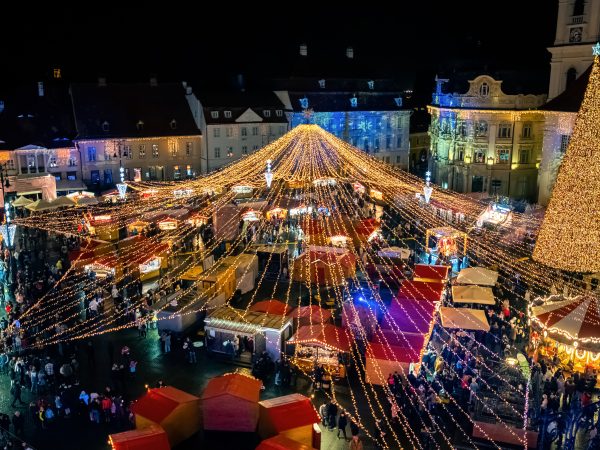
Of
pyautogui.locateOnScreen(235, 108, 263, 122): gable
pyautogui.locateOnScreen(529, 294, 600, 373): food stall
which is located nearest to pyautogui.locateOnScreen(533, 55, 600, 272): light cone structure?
pyautogui.locateOnScreen(529, 294, 600, 373): food stall

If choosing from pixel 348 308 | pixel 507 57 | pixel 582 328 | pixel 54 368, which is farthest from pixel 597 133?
pixel 507 57

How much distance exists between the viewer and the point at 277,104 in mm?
51000

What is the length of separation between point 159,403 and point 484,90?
35700mm

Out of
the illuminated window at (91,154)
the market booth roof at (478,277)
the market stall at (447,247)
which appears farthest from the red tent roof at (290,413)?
the illuminated window at (91,154)

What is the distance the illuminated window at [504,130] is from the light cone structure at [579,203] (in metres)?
25.2

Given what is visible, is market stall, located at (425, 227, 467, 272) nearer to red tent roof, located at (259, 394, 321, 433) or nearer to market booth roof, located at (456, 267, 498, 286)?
market booth roof, located at (456, 267, 498, 286)

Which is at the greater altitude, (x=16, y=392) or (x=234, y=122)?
(x=234, y=122)

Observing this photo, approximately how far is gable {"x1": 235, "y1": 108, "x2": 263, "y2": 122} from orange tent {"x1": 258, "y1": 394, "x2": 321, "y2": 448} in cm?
A: 3607

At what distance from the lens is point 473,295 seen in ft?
77.1

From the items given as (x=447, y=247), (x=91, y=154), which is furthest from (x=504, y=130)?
(x=91, y=154)

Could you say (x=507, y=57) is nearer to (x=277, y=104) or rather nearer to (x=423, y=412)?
(x=277, y=104)

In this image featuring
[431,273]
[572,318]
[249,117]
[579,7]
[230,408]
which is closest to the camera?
[230,408]

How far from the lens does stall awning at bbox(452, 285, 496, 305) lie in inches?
915

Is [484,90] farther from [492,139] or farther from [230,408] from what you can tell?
[230,408]
